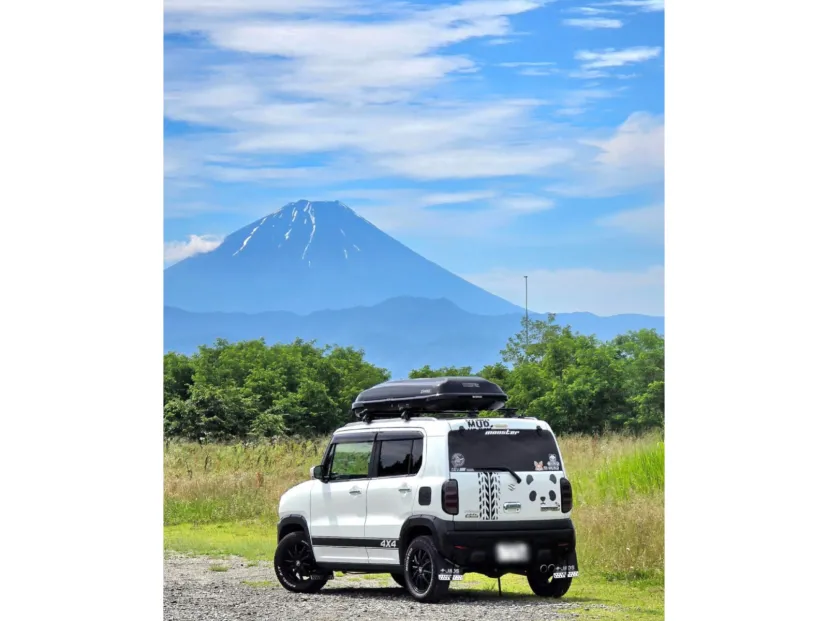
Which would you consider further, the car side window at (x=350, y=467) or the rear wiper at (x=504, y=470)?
the car side window at (x=350, y=467)

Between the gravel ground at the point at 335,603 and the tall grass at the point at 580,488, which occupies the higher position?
the tall grass at the point at 580,488

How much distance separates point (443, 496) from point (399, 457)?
0.83 m

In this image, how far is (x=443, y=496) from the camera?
448 inches

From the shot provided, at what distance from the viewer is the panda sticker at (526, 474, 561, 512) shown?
11656 mm

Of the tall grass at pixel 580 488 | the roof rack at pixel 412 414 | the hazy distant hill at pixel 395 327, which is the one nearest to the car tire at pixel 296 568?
the roof rack at pixel 412 414

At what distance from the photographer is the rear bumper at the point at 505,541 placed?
11258 mm

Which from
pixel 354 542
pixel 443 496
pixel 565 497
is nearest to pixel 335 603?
pixel 354 542

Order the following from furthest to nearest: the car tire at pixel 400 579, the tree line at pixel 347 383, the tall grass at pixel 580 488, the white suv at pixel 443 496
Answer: the tree line at pixel 347 383 → the tall grass at pixel 580 488 → the car tire at pixel 400 579 → the white suv at pixel 443 496

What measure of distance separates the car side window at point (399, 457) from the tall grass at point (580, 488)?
3.76 m

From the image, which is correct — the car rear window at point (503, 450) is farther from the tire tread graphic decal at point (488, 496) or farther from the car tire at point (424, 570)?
the car tire at point (424, 570)

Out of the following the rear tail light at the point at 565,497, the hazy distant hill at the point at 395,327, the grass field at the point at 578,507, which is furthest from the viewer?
the hazy distant hill at the point at 395,327

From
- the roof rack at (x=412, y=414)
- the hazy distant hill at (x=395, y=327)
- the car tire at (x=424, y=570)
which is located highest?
the hazy distant hill at (x=395, y=327)
